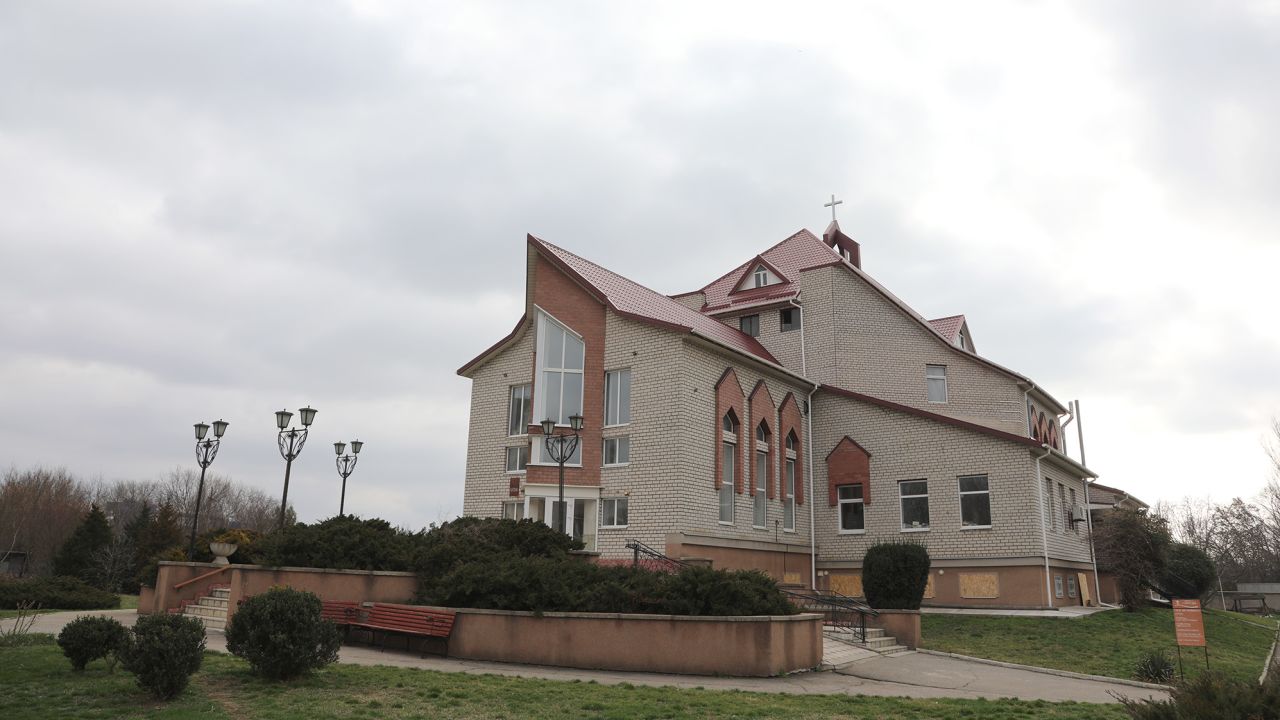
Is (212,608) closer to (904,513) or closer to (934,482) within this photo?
(904,513)

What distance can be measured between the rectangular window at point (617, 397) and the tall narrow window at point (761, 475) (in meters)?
4.42

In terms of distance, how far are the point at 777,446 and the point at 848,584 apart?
5.05m

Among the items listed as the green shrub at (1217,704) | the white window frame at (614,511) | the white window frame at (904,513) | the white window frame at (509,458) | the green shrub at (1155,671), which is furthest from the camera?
the white window frame at (904,513)

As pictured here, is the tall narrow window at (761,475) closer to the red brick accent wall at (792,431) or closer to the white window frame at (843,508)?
the red brick accent wall at (792,431)

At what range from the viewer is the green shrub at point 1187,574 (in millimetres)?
30938

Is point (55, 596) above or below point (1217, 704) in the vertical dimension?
below

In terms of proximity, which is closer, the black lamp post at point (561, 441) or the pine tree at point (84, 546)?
the black lamp post at point (561, 441)

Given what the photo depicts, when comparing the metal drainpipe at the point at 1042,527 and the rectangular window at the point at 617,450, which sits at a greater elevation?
the rectangular window at the point at 617,450

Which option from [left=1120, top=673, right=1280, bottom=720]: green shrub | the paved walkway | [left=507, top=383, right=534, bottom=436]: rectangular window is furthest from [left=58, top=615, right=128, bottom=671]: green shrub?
[left=507, top=383, right=534, bottom=436]: rectangular window

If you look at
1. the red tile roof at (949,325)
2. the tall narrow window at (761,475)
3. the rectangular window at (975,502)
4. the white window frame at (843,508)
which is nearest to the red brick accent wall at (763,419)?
the tall narrow window at (761,475)

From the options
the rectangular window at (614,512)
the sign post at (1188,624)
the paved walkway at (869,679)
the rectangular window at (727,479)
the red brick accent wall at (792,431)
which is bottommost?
the paved walkway at (869,679)

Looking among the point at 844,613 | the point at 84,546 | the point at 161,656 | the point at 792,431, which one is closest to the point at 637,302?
the point at 792,431

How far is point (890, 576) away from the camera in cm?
2028

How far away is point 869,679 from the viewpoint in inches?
546
